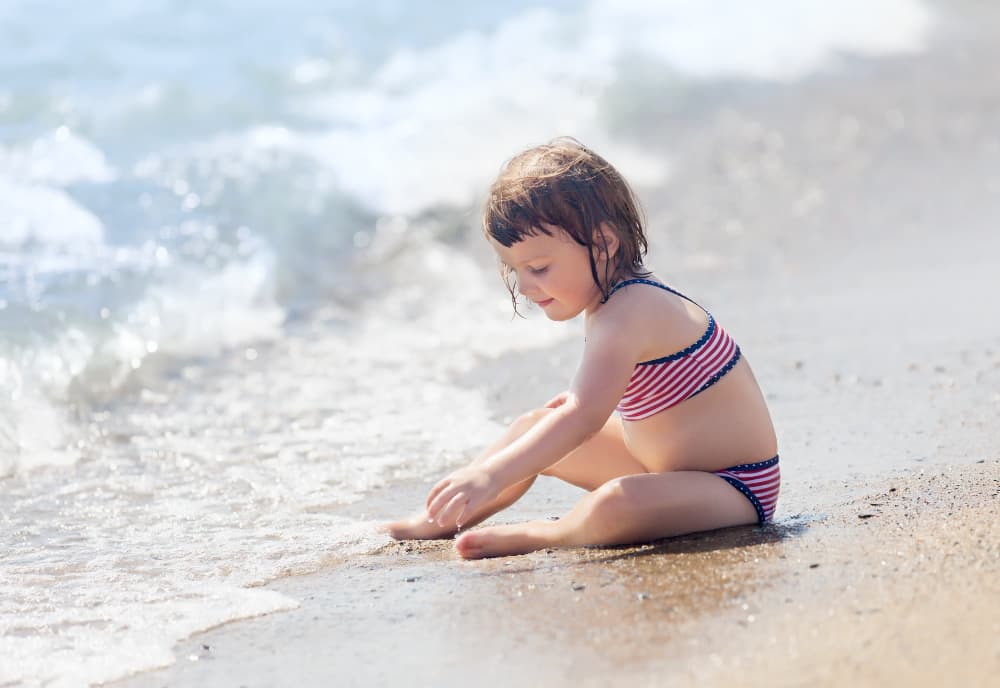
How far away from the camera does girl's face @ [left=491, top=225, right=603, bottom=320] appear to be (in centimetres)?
294

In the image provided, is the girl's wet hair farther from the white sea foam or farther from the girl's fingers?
the white sea foam

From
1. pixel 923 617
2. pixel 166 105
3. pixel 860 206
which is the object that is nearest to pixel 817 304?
pixel 860 206

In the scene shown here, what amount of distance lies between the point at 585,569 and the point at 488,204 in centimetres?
92

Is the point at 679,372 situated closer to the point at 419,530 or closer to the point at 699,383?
the point at 699,383

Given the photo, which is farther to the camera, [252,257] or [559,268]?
[252,257]

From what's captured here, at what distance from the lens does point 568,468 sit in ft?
10.7

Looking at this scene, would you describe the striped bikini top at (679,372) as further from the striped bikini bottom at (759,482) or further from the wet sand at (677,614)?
the wet sand at (677,614)

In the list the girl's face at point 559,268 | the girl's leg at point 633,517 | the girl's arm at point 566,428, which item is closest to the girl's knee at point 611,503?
the girl's leg at point 633,517

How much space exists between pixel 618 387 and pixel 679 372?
0.19 m

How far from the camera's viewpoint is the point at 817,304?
5.48 metres

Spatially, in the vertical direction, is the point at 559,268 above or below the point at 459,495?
above

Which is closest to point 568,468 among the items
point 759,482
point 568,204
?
point 759,482

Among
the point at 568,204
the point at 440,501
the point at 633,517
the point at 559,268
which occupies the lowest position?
the point at 633,517

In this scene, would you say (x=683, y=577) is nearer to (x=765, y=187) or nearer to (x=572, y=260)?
(x=572, y=260)
